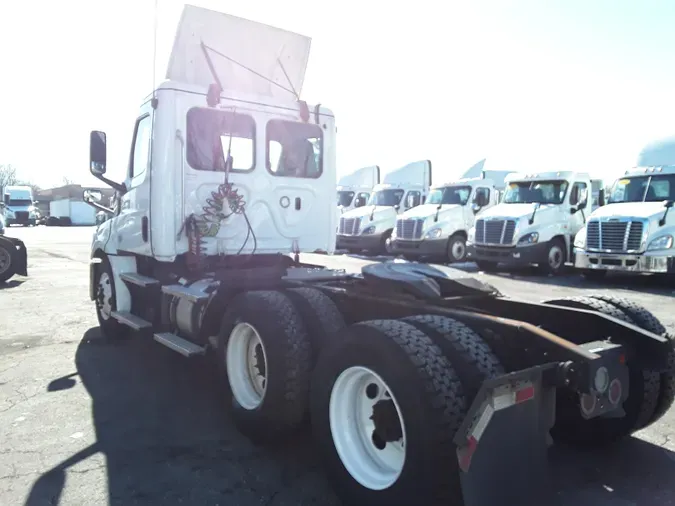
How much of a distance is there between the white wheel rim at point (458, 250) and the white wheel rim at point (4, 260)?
12.6 meters

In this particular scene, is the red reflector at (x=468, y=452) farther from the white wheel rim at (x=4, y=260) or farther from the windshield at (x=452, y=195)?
the windshield at (x=452, y=195)

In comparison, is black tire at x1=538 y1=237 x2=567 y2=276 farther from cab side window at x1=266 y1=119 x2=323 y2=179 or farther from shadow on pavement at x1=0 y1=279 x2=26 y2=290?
shadow on pavement at x1=0 y1=279 x2=26 y2=290

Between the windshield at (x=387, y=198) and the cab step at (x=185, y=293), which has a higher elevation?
the windshield at (x=387, y=198)

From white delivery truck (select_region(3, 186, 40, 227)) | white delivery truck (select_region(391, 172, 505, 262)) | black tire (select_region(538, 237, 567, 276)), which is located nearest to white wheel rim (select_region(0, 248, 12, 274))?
white delivery truck (select_region(391, 172, 505, 262))

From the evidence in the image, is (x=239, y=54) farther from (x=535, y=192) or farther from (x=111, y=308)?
(x=535, y=192)

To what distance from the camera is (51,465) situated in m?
3.54

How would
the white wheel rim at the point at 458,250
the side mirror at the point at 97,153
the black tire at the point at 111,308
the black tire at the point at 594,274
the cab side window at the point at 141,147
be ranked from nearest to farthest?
1. the cab side window at the point at 141,147
2. the side mirror at the point at 97,153
3. the black tire at the point at 111,308
4. the black tire at the point at 594,274
5. the white wheel rim at the point at 458,250

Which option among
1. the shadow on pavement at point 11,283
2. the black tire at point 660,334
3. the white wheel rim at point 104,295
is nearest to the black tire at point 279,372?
the black tire at point 660,334

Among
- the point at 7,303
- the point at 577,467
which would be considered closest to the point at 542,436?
the point at 577,467

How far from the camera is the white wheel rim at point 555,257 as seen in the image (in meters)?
14.7

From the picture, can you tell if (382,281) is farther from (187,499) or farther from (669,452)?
(669,452)

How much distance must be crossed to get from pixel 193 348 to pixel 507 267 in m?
13.5

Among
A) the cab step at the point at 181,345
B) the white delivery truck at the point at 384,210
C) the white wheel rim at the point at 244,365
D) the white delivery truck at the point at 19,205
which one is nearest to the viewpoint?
the white wheel rim at the point at 244,365

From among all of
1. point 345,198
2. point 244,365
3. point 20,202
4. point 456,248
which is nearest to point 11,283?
point 244,365
